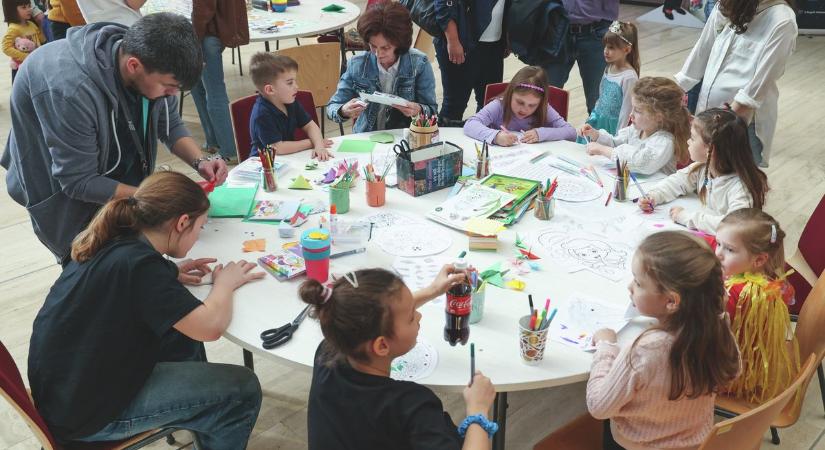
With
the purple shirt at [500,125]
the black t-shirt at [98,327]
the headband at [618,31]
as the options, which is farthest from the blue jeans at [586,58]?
the black t-shirt at [98,327]

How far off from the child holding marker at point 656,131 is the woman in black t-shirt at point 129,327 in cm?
174

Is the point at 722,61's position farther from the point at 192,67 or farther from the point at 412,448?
the point at 412,448

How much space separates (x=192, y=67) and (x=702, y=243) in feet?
5.12

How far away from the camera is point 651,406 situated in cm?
171

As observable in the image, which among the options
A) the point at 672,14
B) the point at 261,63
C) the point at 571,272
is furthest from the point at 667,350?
the point at 672,14

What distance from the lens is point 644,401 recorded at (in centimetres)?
172

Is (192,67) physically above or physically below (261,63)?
above

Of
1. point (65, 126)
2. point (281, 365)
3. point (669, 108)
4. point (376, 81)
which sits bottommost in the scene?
point (281, 365)

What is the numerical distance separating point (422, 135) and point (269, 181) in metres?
0.66

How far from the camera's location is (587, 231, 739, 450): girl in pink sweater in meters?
1.66

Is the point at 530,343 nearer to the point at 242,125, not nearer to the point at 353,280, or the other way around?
the point at 353,280

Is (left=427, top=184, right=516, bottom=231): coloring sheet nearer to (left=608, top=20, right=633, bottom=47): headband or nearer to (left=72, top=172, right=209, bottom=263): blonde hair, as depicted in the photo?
(left=72, top=172, right=209, bottom=263): blonde hair

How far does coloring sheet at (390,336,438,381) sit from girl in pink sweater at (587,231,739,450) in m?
0.40

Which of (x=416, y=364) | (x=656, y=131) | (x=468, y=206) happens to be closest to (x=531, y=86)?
(x=656, y=131)
